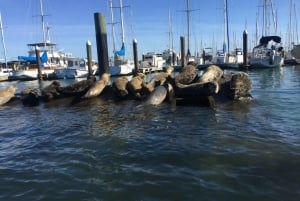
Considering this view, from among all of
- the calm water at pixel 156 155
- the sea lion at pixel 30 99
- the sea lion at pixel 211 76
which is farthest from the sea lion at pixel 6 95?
the sea lion at pixel 211 76

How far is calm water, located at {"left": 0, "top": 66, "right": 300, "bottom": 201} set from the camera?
7121 millimetres

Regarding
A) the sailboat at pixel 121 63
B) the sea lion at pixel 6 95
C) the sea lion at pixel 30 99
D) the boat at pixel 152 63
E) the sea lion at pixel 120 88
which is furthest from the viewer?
the boat at pixel 152 63

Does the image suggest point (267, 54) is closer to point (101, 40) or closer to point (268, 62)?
point (268, 62)

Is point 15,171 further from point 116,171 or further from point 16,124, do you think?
point 16,124

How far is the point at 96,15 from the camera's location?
98.3 feet

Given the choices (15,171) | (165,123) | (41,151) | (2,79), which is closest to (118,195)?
(15,171)

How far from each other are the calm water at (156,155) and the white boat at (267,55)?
1699 inches

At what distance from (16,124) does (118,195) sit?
9788 millimetres

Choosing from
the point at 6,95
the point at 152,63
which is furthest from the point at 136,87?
the point at 152,63

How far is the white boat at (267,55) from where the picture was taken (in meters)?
56.8

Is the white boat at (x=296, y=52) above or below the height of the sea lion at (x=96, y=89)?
above

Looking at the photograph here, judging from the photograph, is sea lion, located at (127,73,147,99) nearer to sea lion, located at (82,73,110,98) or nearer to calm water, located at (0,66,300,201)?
sea lion, located at (82,73,110,98)

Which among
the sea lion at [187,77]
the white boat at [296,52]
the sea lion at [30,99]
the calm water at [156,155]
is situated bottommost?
the calm water at [156,155]

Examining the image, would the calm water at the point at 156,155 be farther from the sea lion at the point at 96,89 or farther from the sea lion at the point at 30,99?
the sea lion at the point at 30,99
